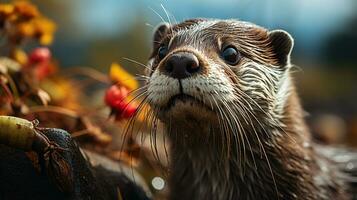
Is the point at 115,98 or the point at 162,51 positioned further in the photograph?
the point at 115,98

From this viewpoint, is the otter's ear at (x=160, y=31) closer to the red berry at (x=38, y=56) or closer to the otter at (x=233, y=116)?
the otter at (x=233, y=116)

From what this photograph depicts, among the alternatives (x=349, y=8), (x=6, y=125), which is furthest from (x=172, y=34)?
(x=349, y=8)

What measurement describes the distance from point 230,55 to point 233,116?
0.37 metres

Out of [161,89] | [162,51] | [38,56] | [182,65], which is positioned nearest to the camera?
[182,65]

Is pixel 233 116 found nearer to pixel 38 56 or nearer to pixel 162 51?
pixel 162 51

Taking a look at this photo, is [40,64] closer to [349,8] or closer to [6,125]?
[6,125]

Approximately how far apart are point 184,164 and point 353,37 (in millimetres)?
27868

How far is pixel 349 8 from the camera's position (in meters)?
36.5

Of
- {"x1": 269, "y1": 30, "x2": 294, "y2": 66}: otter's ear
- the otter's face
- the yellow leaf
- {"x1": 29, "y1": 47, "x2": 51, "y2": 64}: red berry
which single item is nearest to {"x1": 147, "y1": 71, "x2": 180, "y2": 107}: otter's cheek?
the otter's face

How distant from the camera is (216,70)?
3168mm

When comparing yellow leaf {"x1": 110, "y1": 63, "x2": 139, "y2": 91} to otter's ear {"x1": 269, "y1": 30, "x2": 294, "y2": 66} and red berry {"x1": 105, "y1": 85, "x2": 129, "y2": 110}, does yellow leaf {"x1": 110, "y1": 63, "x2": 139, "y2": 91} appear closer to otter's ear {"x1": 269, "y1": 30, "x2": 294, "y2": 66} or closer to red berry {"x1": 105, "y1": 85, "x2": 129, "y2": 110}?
red berry {"x1": 105, "y1": 85, "x2": 129, "y2": 110}

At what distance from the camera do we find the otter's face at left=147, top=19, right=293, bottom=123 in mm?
3057

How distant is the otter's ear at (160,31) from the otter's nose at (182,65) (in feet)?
2.82

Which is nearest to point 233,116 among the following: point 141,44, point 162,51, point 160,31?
point 162,51
